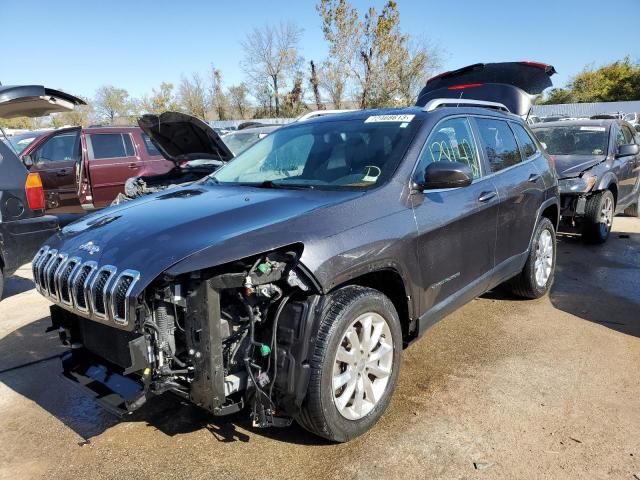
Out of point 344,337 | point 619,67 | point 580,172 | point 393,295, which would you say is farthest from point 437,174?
point 619,67

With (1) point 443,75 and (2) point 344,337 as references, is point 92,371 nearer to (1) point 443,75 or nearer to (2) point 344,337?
(2) point 344,337

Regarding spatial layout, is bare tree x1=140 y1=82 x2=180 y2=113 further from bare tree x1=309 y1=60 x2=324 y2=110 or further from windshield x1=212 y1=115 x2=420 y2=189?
windshield x1=212 y1=115 x2=420 y2=189

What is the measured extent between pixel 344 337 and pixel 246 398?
23.1 inches

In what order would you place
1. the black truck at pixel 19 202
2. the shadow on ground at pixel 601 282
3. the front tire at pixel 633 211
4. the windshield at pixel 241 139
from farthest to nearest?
the windshield at pixel 241 139
the front tire at pixel 633 211
the black truck at pixel 19 202
the shadow on ground at pixel 601 282

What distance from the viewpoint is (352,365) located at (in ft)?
8.70

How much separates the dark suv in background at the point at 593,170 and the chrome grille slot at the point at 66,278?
20.5 ft

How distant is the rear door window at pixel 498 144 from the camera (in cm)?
403

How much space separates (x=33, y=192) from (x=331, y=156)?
381cm

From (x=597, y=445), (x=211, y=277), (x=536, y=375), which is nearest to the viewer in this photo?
(x=211, y=277)

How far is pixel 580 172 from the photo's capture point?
22.3ft

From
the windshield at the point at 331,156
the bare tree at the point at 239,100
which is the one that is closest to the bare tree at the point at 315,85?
the bare tree at the point at 239,100

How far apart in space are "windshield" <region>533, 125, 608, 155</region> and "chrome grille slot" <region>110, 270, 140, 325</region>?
24.2 feet

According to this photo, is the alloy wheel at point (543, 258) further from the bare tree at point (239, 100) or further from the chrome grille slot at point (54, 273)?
the bare tree at point (239, 100)

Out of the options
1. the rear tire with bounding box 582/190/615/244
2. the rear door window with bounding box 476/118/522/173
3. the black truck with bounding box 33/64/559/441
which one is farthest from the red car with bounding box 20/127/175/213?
the rear tire with bounding box 582/190/615/244
